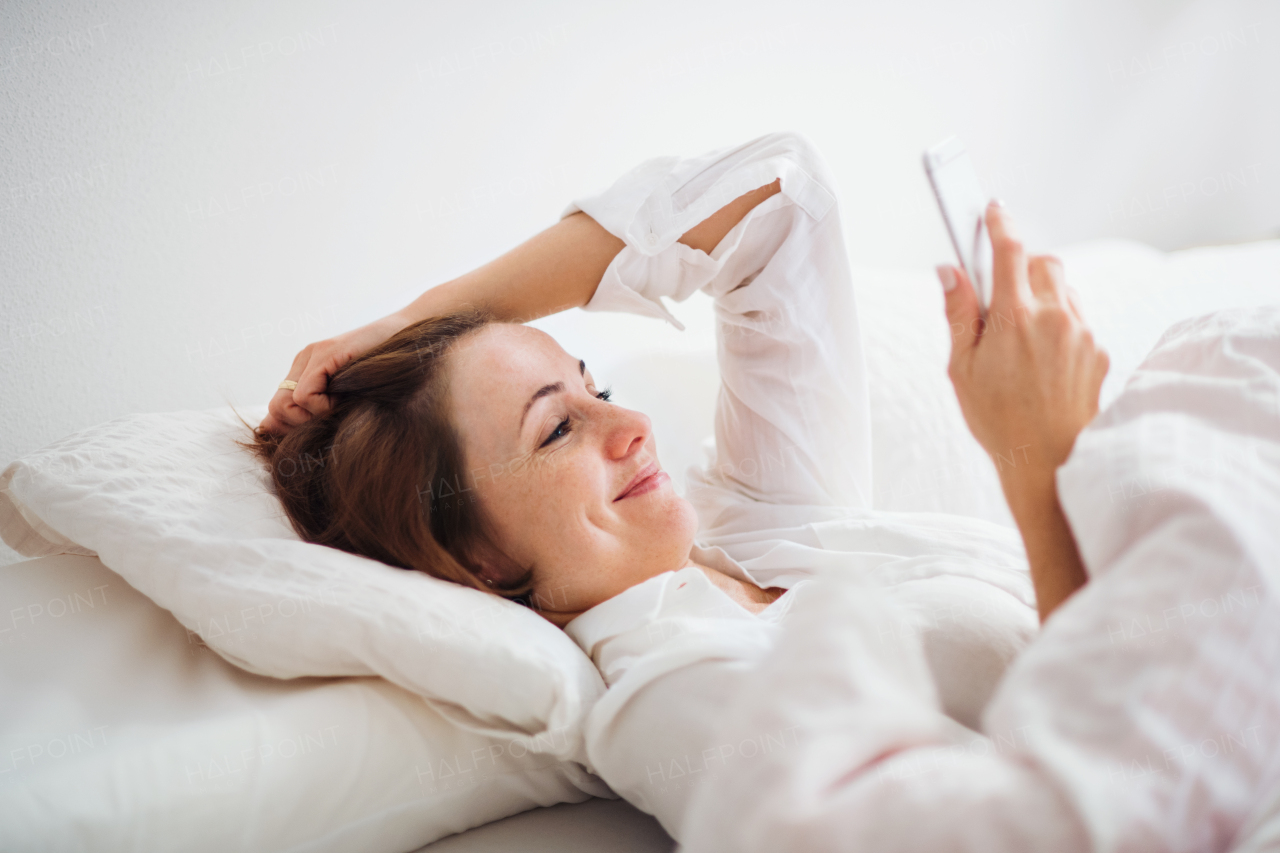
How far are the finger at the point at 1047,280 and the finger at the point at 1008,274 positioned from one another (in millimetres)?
11

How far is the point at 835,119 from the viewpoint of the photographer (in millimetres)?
1905

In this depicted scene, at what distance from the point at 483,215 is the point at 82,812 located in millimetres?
1160

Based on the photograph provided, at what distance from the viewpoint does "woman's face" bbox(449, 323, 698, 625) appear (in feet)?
2.81

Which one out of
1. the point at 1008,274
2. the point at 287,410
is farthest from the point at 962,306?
the point at 287,410

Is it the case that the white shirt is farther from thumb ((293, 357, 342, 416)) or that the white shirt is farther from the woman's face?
thumb ((293, 357, 342, 416))

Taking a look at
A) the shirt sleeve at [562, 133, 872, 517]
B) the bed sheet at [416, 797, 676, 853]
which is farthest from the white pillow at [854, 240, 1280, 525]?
the bed sheet at [416, 797, 676, 853]

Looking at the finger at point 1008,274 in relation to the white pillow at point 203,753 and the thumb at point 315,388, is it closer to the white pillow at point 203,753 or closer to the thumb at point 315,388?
the white pillow at point 203,753

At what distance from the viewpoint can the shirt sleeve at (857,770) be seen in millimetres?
396

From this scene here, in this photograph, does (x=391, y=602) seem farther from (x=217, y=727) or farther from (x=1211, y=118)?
(x=1211, y=118)

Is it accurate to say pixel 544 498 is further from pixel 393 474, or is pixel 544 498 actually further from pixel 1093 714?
pixel 1093 714

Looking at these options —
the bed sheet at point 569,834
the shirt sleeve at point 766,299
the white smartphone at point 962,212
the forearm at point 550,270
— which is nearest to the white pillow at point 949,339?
the shirt sleeve at point 766,299

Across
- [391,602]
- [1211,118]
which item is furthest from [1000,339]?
[1211,118]

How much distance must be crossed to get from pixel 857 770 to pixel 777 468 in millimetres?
673

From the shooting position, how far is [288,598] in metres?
0.71
